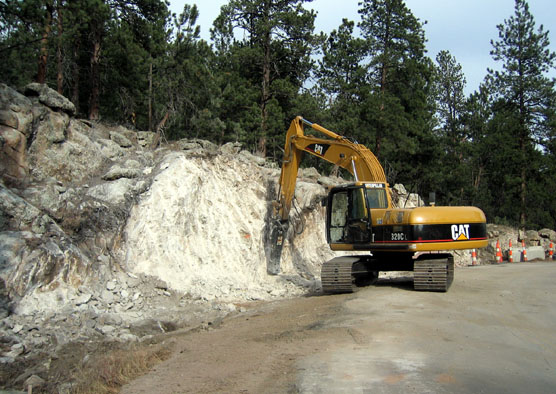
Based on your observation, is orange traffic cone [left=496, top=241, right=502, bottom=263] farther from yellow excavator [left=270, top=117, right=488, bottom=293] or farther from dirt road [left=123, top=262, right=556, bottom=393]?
yellow excavator [left=270, top=117, right=488, bottom=293]

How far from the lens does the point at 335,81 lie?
89.0ft

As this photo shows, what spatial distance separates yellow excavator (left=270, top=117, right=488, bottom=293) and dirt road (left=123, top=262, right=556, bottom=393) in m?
0.56

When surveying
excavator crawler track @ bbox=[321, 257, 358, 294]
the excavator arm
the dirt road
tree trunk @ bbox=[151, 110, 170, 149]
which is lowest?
the dirt road

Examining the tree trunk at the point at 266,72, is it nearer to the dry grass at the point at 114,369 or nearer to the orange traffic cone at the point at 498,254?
the orange traffic cone at the point at 498,254

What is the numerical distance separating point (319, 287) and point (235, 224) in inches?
134

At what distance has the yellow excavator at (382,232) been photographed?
37.3 ft

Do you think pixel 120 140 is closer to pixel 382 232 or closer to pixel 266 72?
pixel 266 72

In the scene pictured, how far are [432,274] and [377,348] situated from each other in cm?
459

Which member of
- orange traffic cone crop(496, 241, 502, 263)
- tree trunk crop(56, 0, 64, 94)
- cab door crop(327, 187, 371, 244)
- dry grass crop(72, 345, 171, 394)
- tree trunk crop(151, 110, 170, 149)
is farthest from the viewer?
orange traffic cone crop(496, 241, 502, 263)

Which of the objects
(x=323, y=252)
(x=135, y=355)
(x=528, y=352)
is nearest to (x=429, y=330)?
(x=528, y=352)

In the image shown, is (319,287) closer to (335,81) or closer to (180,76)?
(180,76)

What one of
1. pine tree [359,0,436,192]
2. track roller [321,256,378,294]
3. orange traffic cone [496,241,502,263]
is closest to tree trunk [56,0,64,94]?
track roller [321,256,378,294]

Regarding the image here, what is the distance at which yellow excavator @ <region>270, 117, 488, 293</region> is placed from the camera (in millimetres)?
11367

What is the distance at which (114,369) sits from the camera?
22.6ft
